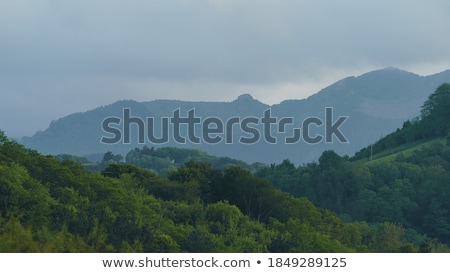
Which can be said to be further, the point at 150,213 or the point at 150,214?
the point at 150,213

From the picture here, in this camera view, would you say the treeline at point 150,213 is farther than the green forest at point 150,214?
Yes

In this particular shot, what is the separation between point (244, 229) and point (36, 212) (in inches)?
1094

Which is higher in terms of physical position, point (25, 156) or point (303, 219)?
point (25, 156)

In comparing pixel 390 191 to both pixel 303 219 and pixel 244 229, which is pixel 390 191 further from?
pixel 244 229

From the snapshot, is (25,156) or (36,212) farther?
(25,156)

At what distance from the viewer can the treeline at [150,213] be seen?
58.3 metres

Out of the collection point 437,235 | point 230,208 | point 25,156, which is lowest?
point 437,235

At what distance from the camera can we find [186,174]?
12406 centimetres

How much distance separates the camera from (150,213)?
82.8 metres

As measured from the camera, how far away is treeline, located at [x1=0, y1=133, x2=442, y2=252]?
58.3 m

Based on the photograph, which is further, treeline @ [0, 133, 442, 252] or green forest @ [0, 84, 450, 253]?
treeline @ [0, 133, 442, 252]
